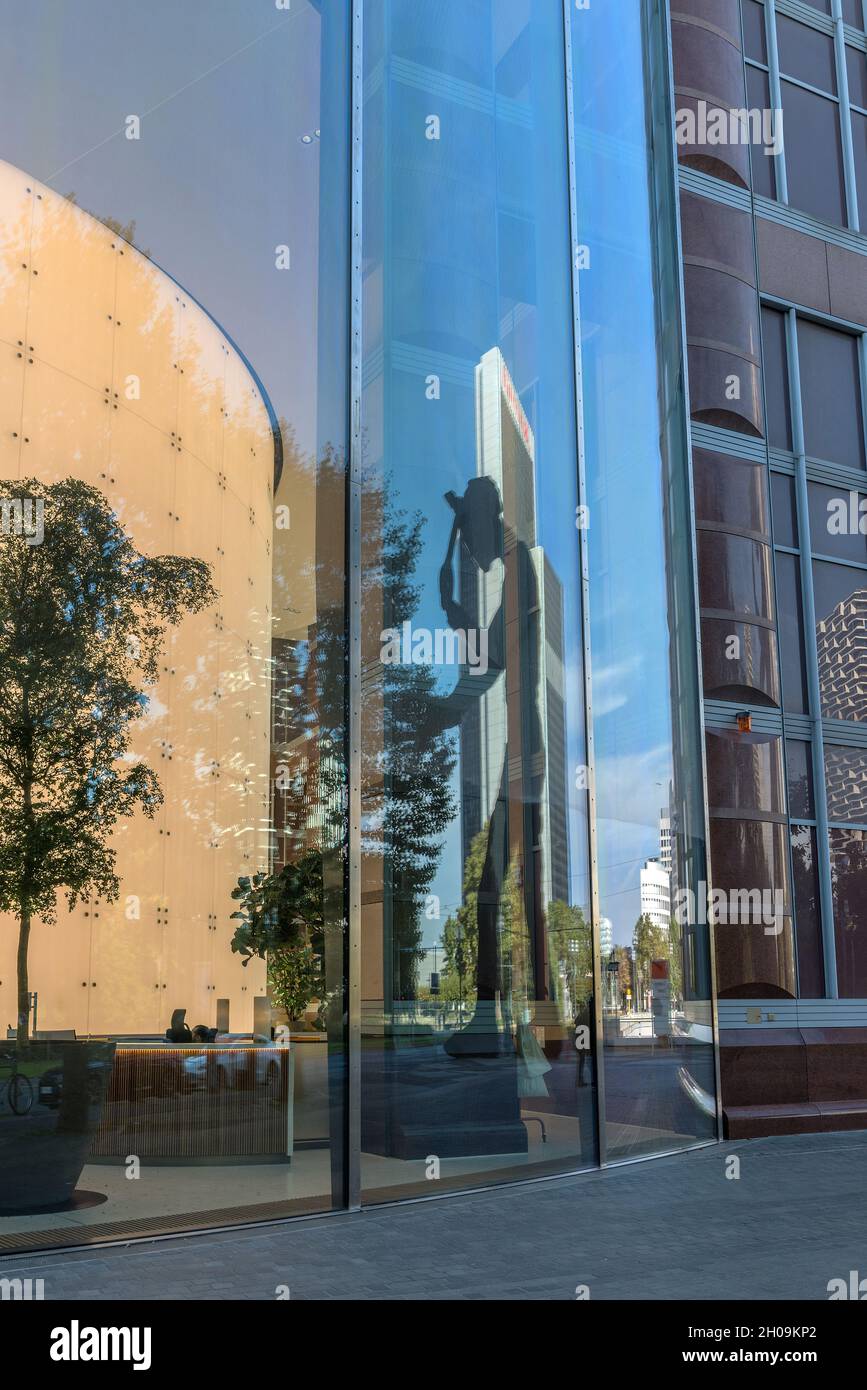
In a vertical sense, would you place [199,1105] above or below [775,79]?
below

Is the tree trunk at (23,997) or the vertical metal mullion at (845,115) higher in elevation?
the vertical metal mullion at (845,115)

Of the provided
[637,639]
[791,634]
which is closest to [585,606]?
[637,639]

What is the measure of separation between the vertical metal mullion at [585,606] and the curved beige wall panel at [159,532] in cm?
408

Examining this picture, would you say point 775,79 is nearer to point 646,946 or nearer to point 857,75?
point 857,75

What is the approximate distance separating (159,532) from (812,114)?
45.4 feet

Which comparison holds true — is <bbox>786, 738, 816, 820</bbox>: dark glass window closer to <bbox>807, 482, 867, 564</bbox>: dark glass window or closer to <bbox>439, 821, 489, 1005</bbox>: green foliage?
<bbox>807, 482, 867, 564</bbox>: dark glass window

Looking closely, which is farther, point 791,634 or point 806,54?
point 806,54

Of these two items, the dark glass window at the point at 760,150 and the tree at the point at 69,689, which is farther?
the dark glass window at the point at 760,150

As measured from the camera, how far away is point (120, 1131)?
8.08m

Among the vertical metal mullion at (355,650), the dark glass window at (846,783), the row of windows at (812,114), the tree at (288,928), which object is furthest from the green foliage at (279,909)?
the row of windows at (812,114)

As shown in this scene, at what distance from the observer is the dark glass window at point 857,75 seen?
19219 millimetres

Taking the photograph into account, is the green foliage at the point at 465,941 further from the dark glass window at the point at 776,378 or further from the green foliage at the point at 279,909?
the dark glass window at the point at 776,378

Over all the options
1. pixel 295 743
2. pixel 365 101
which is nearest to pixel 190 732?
pixel 295 743

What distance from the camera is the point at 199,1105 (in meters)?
8.41
